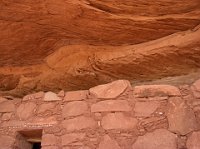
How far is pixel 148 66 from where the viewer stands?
9.96ft

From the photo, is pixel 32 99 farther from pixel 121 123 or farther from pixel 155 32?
pixel 155 32

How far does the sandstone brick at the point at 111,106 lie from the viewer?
8.81 ft

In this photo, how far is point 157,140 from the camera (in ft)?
8.10

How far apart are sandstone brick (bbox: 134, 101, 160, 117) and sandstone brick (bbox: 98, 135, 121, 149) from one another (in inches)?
11.3

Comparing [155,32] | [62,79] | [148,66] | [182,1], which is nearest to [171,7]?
[182,1]

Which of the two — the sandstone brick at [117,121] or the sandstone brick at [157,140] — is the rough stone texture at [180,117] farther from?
the sandstone brick at [117,121]

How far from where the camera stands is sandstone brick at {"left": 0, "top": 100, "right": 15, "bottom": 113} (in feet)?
10.1

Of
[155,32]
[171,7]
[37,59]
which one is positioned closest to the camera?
[171,7]

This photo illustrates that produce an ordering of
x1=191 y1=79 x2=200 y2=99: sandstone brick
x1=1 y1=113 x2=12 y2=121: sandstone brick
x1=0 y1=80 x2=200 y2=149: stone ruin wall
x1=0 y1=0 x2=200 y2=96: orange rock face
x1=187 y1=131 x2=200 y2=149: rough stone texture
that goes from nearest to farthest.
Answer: x1=187 y1=131 x2=200 y2=149: rough stone texture
x1=0 y1=80 x2=200 y2=149: stone ruin wall
x1=191 y1=79 x2=200 y2=99: sandstone brick
x1=0 y1=0 x2=200 y2=96: orange rock face
x1=1 y1=113 x2=12 y2=121: sandstone brick

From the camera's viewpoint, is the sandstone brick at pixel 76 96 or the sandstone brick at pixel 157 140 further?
the sandstone brick at pixel 76 96

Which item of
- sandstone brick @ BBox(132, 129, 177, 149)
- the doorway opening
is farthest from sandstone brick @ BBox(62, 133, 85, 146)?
sandstone brick @ BBox(132, 129, 177, 149)

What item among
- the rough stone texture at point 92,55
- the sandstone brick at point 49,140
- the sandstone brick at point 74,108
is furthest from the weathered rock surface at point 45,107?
the rough stone texture at point 92,55

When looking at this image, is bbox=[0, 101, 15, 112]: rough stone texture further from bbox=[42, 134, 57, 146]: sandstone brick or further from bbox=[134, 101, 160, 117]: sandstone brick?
bbox=[134, 101, 160, 117]: sandstone brick

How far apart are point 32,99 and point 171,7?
1.45 meters
